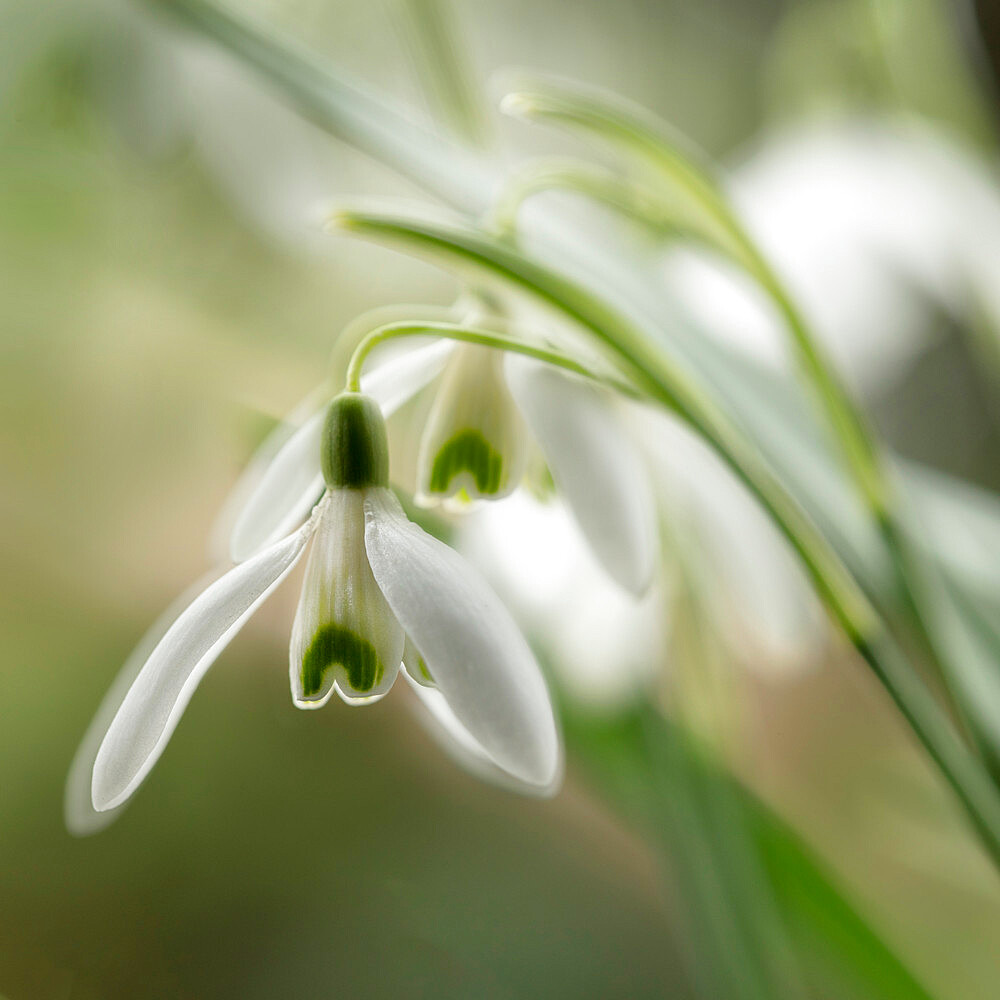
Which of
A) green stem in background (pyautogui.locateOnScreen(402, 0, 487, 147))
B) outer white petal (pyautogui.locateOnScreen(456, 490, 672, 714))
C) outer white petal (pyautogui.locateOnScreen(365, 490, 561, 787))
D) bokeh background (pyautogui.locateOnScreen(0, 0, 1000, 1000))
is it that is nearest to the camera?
outer white petal (pyautogui.locateOnScreen(365, 490, 561, 787))

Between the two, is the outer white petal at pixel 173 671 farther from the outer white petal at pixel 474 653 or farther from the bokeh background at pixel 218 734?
the bokeh background at pixel 218 734

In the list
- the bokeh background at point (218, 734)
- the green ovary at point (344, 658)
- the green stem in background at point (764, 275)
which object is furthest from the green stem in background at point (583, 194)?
the bokeh background at point (218, 734)

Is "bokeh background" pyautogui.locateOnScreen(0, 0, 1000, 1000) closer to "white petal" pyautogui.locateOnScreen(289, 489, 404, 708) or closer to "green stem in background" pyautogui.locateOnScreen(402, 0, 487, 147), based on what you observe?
"green stem in background" pyautogui.locateOnScreen(402, 0, 487, 147)

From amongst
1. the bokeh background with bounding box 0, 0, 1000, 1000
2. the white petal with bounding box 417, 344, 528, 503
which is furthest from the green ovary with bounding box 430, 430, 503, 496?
the bokeh background with bounding box 0, 0, 1000, 1000

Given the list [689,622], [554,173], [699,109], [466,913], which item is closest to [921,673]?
[466,913]

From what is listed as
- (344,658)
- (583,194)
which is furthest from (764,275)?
(344,658)

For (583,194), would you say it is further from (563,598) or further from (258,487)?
(563,598)

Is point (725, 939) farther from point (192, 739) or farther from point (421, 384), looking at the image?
point (192, 739)
